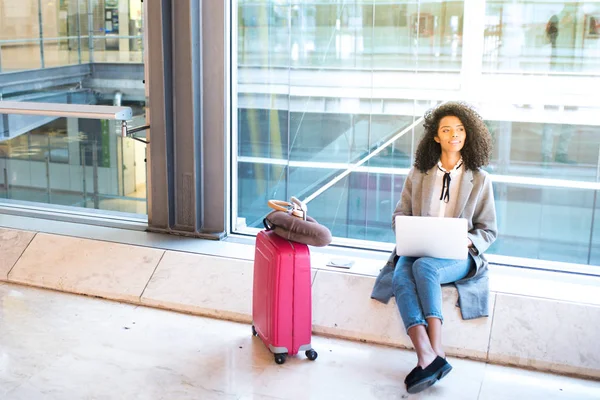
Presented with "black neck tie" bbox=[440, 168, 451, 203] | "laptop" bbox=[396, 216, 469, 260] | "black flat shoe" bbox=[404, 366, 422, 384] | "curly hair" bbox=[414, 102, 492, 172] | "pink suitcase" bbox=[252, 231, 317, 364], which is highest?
"curly hair" bbox=[414, 102, 492, 172]

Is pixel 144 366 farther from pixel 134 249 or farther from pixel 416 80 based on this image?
pixel 416 80

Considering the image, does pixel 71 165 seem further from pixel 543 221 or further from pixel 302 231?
pixel 543 221

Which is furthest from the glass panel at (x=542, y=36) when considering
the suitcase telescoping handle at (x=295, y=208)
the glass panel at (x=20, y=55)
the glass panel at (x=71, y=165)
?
the glass panel at (x=20, y=55)

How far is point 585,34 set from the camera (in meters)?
4.41

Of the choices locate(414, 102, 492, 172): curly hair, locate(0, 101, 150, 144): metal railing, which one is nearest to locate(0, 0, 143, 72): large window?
locate(0, 101, 150, 144): metal railing

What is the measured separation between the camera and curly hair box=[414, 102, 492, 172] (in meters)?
3.53

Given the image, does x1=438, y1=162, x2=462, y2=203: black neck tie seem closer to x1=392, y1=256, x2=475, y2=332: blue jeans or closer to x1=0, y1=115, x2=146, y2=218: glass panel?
x1=392, y1=256, x2=475, y2=332: blue jeans

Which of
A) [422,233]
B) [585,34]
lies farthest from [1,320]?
[585,34]

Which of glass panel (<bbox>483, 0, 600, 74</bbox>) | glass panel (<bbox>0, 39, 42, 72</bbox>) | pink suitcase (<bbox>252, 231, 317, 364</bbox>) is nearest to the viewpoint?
pink suitcase (<bbox>252, 231, 317, 364</bbox>)

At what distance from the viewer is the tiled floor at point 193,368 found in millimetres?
3154

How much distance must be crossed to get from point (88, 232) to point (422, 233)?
2315mm

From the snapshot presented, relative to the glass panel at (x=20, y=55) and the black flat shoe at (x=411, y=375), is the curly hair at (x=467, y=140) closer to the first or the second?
the black flat shoe at (x=411, y=375)

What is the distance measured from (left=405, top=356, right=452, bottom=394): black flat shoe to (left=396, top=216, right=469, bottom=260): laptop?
0.54 m

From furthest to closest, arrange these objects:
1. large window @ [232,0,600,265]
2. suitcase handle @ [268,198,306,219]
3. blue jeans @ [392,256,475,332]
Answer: large window @ [232,0,600,265], suitcase handle @ [268,198,306,219], blue jeans @ [392,256,475,332]
